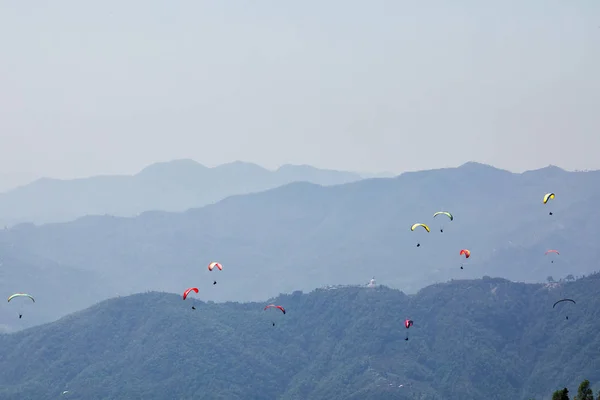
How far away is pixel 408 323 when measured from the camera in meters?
140

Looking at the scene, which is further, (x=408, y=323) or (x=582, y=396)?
(x=408, y=323)

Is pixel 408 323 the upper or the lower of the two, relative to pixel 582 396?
upper

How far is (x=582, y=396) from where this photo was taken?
358ft

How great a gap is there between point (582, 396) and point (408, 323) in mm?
35285
